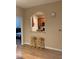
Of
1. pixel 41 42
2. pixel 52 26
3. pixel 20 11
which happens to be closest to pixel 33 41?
pixel 41 42

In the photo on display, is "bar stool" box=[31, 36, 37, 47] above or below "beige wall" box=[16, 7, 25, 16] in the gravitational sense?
below

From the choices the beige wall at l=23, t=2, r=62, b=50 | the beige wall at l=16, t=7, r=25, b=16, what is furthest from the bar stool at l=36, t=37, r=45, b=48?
the beige wall at l=16, t=7, r=25, b=16

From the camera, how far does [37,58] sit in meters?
3.67

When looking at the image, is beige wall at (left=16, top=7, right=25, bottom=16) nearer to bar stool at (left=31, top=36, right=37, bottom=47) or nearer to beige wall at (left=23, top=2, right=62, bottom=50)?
beige wall at (left=23, top=2, right=62, bottom=50)

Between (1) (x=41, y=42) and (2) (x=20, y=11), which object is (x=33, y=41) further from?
(2) (x=20, y=11)

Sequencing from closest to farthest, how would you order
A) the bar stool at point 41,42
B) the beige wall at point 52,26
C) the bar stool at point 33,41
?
the beige wall at point 52,26 < the bar stool at point 41,42 < the bar stool at point 33,41

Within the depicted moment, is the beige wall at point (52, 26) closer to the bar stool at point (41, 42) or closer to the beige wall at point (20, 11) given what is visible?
the bar stool at point (41, 42)

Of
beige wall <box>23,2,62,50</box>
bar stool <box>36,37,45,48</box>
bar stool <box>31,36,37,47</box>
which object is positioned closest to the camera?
beige wall <box>23,2,62,50</box>

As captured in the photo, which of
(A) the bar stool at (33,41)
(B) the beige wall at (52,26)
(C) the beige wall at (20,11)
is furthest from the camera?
(C) the beige wall at (20,11)

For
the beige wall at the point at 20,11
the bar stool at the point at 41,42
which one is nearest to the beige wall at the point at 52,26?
the bar stool at the point at 41,42

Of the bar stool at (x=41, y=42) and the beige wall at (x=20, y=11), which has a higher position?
the beige wall at (x=20, y=11)
